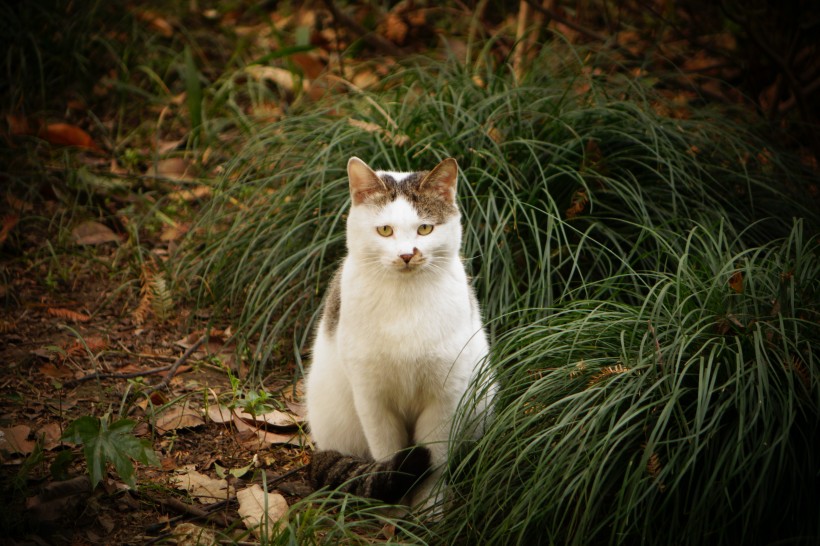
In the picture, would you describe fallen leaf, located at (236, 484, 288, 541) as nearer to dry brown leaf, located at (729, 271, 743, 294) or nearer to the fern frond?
the fern frond

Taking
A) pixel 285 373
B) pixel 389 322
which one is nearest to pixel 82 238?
pixel 285 373

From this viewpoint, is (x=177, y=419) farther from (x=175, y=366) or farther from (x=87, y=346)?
(x=87, y=346)

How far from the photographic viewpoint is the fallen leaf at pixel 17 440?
305 cm

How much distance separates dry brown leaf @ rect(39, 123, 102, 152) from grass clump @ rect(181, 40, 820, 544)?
141 cm

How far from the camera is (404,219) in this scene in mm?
2816

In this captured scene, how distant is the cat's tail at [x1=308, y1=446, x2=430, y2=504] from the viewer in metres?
2.81

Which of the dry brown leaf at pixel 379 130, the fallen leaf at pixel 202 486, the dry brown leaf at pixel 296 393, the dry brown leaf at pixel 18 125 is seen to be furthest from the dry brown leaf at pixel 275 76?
the fallen leaf at pixel 202 486

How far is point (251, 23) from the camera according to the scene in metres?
6.95

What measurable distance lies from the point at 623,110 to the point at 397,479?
7.97ft

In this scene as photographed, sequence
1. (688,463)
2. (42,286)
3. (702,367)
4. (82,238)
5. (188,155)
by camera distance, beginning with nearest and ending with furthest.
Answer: (688,463), (702,367), (42,286), (82,238), (188,155)

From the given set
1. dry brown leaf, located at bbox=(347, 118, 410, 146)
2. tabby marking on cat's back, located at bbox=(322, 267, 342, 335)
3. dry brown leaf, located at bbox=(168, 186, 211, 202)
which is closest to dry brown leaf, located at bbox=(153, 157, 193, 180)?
dry brown leaf, located at bbox=(168, 186, 211, 202)

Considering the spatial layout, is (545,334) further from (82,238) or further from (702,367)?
(82,238)

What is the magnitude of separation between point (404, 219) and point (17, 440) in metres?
1.83

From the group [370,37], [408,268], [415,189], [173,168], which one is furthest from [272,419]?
[370,37]
